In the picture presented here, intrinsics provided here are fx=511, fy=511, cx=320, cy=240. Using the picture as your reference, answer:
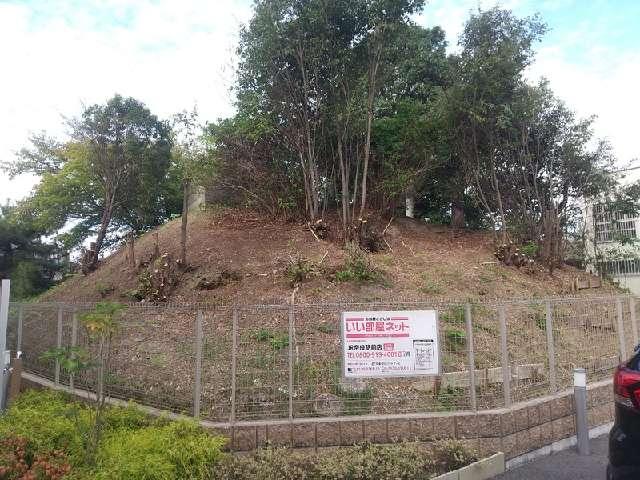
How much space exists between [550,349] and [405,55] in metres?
8.18

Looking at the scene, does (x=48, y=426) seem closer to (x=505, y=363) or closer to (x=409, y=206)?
(x=505, y=363)

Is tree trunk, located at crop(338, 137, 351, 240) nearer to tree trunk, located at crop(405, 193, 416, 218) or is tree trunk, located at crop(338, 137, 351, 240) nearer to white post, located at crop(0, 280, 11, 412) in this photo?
tree trunk, located at crop(405, 193, 416, 218)

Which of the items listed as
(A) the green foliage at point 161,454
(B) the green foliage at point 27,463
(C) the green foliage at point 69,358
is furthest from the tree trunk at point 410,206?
(B) the green foliage at point 27,463

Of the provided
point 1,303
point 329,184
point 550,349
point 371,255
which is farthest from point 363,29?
point 1,303

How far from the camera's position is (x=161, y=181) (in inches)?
551

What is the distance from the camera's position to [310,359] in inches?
215

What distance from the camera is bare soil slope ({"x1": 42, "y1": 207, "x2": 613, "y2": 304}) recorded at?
9.59 meters

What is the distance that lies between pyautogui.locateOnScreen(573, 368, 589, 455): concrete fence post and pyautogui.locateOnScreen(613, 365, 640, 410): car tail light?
9.40ft

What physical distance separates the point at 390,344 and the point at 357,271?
427 centimetres

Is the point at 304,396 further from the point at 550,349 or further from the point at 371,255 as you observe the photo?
the point at 371,255

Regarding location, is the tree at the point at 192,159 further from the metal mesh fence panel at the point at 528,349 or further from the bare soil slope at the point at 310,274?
the metal mesh fence panel at the point at 528,349

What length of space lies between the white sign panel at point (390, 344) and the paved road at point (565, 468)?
1.25m

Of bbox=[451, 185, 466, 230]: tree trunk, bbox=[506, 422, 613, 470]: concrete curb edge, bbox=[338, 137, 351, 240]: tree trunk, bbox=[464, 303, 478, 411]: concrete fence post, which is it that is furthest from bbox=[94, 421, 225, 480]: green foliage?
bbox=[451, 185, 466, 230]: tree trunk

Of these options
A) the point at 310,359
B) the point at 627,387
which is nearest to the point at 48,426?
the point at 310,359
